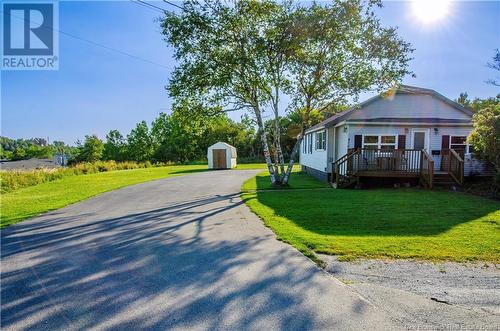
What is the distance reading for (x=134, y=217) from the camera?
801cm

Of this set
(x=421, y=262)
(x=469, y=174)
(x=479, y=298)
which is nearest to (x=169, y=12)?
(x=421, y=262)

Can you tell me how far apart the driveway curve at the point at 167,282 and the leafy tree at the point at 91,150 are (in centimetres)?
5003

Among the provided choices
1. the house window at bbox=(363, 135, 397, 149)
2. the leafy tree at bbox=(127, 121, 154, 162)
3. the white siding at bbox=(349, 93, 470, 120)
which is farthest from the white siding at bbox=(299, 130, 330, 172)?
the leafy tree at bbox=(127, 121, 154, 162)

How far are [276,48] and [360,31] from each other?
11.5 ft

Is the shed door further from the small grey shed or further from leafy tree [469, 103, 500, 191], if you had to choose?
leafy tree [469, 103, 500, 191]

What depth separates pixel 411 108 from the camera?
50.9 ft

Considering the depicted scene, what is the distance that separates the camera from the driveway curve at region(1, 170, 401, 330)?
115 inches

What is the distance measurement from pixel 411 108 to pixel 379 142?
328 centimetres

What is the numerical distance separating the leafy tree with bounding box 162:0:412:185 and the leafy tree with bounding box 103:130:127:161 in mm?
44428

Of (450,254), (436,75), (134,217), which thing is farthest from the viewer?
(436,75)

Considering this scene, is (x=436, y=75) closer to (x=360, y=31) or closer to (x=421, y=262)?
(x=360, y=31)

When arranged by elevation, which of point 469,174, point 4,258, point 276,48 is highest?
point 276,48

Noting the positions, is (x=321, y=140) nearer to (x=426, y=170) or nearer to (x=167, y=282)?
(x=426, y=170)

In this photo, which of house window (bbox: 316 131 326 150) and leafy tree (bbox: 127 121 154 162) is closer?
house window (bbox: 316 131 326 150)
